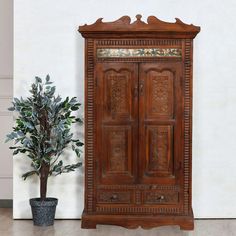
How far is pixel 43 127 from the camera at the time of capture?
5910 mm

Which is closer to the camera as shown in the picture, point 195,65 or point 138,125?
point 138,125

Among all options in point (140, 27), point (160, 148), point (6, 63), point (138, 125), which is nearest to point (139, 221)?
point (160, 148)

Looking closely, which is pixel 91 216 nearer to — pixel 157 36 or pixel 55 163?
pixel 55 163

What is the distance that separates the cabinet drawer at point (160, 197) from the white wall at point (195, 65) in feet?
1.57

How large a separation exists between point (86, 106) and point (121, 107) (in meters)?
0.32

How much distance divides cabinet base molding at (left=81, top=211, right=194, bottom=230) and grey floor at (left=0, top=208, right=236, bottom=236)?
5 cm

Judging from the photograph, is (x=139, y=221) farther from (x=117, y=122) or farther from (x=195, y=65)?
(x=195, y=65)

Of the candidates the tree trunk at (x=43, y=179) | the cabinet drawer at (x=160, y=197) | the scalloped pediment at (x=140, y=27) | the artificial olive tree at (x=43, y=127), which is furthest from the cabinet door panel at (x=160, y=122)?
the tree trunk at (x=43, y=179)

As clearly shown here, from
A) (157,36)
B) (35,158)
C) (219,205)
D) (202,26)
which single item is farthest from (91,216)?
(202,26)

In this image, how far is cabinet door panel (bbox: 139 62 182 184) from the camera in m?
5.85

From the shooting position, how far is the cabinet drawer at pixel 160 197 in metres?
5.89

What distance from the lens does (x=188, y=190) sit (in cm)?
589

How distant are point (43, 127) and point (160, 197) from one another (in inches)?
49.5

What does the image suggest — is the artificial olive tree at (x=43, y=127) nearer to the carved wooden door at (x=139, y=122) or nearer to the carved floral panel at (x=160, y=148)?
the carved wooden door at (x=139, y=122)
